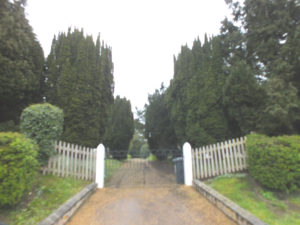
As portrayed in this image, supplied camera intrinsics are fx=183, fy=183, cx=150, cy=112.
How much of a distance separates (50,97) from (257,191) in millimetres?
9748

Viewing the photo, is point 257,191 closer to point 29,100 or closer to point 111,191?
point 111,191

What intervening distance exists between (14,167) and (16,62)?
17.1 feet

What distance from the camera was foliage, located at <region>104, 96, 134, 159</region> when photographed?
20.0 meters

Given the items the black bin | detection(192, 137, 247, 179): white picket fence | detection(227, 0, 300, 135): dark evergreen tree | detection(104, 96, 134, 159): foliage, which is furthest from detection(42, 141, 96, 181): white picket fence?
detection(104, 96, 134, 159): foliage

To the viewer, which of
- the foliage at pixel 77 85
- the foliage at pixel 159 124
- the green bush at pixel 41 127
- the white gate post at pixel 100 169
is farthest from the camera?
the foliage at pixel 159 124

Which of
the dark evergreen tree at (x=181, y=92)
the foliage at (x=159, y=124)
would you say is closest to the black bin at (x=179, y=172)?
the dark evergreen tree at (x=181, y=92)

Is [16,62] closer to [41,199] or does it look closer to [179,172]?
[41,199]

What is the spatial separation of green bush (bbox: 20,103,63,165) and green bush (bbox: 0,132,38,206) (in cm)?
174

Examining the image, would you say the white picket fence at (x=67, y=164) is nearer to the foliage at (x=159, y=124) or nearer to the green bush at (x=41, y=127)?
the green bush at (x=41, y=127)

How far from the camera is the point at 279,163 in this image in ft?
16.0

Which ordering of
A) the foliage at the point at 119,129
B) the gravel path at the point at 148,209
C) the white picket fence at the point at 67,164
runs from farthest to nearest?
1. the foliage at the point at 119,129
2. the white picket fence at the point at 67,164
3. the gravel path at the point at 148,209

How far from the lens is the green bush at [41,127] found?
19.4 feet

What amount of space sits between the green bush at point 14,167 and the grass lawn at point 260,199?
5222 millimetres

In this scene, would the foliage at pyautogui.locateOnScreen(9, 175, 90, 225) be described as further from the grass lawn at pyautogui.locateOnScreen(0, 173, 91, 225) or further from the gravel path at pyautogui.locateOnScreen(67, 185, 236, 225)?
the gravel path at pyautogui.locateOnScreen(67, 185, 236, 225)
